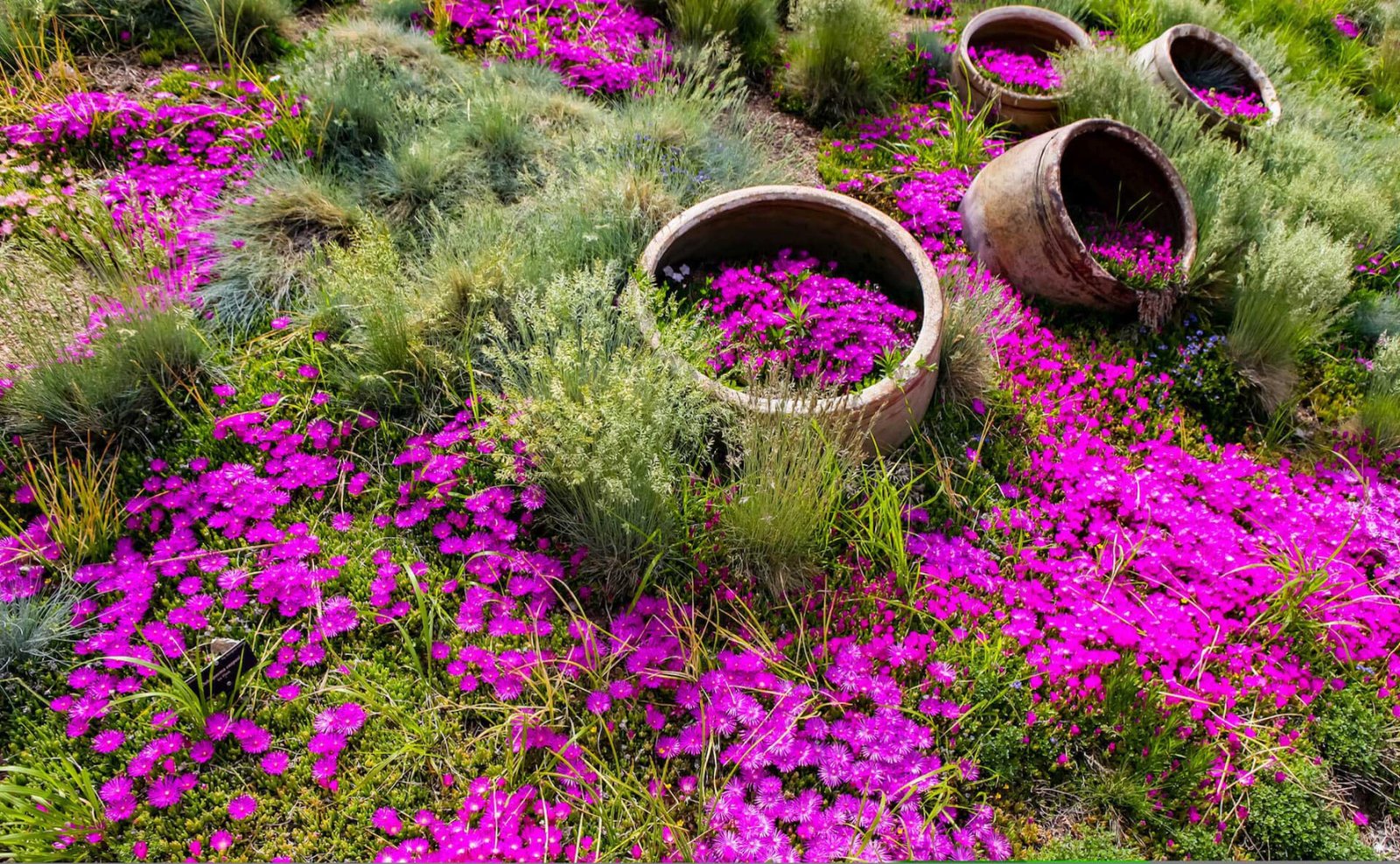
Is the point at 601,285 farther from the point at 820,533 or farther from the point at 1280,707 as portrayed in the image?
the point at 1280,707

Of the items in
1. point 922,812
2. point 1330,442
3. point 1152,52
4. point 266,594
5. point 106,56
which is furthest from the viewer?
point 1152,52

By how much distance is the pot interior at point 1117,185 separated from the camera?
3875mm

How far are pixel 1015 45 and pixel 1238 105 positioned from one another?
54.8 inches

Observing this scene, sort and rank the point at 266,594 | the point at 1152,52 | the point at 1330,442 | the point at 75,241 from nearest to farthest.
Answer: the point at 266,594 → the point at 75,241 → the point at 1330,442 → the point at 1152,52

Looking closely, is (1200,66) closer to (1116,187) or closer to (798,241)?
(1116,187)

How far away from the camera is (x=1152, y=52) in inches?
191

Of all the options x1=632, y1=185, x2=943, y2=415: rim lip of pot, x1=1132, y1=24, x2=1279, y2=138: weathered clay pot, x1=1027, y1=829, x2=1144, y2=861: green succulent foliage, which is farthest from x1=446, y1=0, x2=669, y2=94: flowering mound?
x1=1027, y1=829, x2=1144, y2=861: green succulent foliage

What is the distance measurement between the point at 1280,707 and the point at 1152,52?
4.01 meters

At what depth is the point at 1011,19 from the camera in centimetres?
522

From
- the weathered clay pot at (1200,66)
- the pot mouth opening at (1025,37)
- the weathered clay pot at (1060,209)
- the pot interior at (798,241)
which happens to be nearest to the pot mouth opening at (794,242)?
the pot interior at (798,241)

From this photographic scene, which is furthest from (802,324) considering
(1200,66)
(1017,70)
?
(1200,66)

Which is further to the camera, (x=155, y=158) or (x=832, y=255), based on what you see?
(x=155, y=158)

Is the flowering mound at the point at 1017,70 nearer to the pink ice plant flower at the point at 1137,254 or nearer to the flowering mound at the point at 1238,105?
the flowering mound at the point at 1238,105

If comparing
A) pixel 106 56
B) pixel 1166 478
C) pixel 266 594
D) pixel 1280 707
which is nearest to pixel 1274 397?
pixel 1166 478
